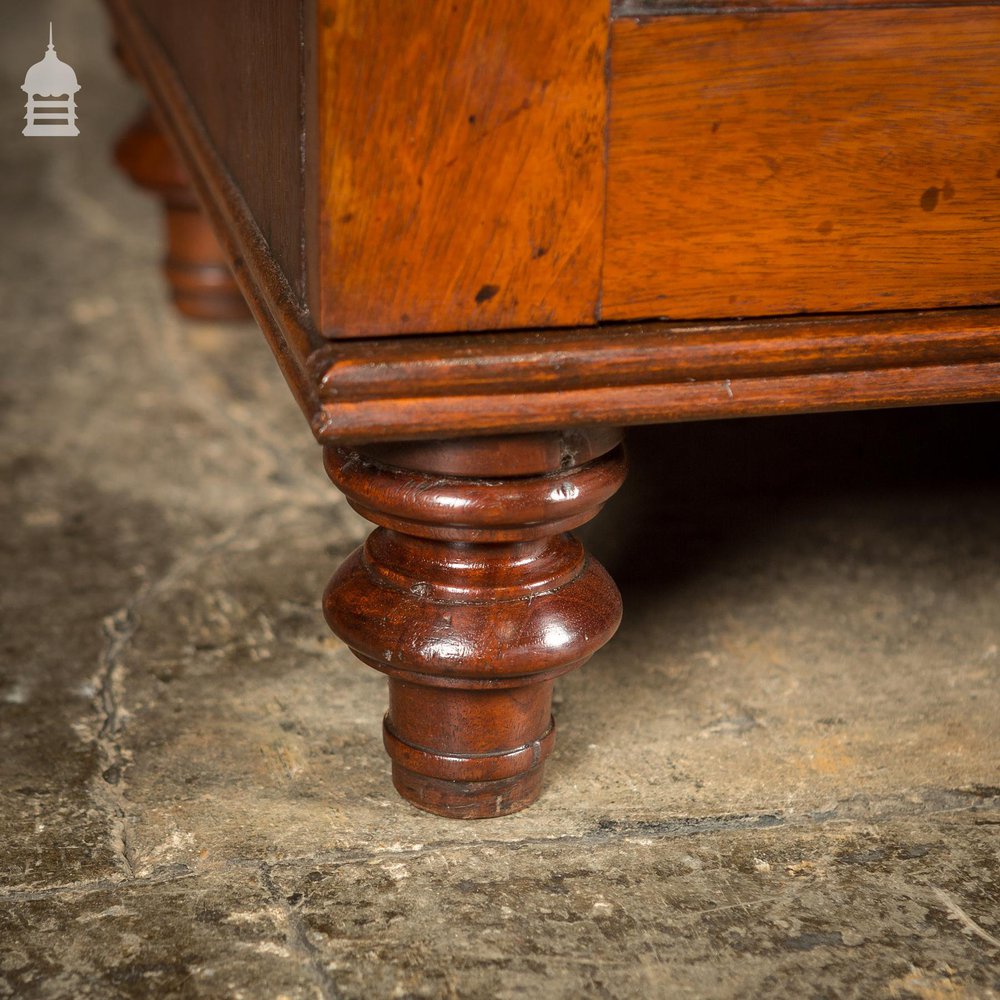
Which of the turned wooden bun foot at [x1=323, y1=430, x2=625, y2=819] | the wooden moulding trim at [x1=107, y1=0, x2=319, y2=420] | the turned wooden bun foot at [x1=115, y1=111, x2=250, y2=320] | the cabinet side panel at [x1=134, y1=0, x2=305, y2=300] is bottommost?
the turned wooden bun foot at [x1=115, y1=111, x2=250, y2=320]

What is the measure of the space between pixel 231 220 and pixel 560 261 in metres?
0.45

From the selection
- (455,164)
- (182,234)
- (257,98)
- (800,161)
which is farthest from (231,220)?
(182,234)

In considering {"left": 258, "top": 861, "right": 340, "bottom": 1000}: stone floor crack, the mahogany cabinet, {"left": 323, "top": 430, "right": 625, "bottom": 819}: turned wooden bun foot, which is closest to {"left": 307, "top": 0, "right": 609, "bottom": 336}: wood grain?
the mahogany cabinet

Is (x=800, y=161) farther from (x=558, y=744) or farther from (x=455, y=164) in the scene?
(x=558, y=744)

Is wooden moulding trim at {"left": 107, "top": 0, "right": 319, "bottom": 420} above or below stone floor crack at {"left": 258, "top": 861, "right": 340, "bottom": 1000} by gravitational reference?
above

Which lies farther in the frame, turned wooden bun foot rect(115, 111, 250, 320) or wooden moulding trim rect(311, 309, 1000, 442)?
turned wooden bun foot rect(115, 111, 250, 320)

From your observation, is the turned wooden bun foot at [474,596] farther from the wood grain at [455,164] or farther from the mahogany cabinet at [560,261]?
the wood grain at [455,164]

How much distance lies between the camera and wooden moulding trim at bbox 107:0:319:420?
968 millimetres

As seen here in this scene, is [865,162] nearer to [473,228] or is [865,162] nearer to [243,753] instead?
[473,228]

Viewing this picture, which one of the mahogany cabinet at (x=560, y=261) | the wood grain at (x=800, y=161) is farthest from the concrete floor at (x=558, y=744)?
the wood grain at (x=800, y=161)

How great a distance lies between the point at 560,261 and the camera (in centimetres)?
93

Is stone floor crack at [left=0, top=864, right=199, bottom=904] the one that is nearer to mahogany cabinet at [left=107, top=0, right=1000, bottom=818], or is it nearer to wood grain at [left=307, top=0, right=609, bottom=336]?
mahogany cabinet at [left=107, top=0, right=1000, bottom=818]

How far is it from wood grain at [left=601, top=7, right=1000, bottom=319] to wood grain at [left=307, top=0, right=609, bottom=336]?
0.03m

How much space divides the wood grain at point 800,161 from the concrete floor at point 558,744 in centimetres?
42
